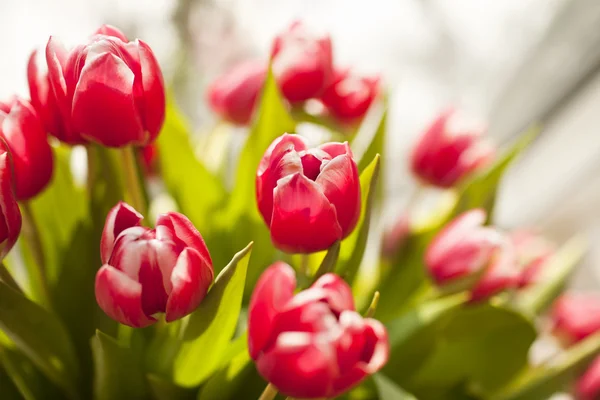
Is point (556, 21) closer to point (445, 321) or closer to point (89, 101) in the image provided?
point (445, 321)

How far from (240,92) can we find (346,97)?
0.24ft

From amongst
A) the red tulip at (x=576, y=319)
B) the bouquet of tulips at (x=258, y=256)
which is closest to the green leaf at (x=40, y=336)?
the bouquet of tulips at (x=258, y=256)

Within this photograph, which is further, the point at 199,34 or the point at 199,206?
the point at 199,34

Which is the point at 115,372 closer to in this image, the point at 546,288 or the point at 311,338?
the point at 311,338

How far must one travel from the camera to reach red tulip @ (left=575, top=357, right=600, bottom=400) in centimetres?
47

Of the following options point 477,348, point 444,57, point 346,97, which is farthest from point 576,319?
point 444,57

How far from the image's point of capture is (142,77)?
28cm

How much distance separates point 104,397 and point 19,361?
6 centimetres

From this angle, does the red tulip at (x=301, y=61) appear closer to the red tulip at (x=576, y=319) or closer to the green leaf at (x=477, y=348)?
the green leaf at (x=477, y=348)

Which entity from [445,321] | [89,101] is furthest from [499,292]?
[89,101]

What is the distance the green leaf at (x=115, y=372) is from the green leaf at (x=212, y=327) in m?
0.02

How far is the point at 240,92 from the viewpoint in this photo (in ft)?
1.50

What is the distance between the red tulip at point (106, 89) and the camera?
27 cm

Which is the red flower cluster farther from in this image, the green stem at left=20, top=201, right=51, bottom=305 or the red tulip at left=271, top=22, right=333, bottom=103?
the green stem at left=20, top=201, right=51, bottom=305
